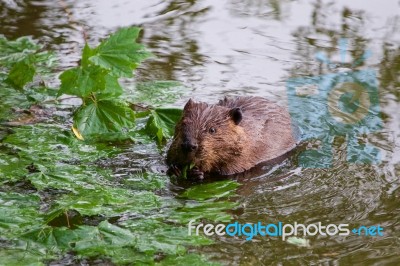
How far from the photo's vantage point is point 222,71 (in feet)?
22.6

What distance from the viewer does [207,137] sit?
526 cm

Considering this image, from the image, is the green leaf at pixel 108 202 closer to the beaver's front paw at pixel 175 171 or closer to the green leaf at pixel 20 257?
the green leaf at pixel 20 257

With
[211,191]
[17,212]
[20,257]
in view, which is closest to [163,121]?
[211,191]

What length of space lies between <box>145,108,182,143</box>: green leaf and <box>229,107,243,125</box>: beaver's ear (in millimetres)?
373

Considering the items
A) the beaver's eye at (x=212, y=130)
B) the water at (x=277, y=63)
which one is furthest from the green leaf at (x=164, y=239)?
the beaver's eye at (x=212, y=130)

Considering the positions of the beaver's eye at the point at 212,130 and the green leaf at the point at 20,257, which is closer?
the green leaf at the point at 20,257

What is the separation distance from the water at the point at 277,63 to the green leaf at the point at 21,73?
0.85 meters

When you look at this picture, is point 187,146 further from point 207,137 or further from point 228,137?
point 228,137

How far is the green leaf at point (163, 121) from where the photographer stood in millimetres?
5559

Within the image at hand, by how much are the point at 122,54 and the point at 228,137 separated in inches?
34.5

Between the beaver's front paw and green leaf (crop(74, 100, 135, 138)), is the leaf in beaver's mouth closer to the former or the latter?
the beaver's front paw

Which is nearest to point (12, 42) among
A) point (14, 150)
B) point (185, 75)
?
point (185, 75)

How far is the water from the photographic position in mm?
4234

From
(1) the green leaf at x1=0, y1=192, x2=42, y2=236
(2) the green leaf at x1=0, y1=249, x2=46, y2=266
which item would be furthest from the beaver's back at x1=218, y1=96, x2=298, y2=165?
(2) the green leaf at x1=0, y1=249, x2=46, y2=266
